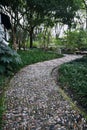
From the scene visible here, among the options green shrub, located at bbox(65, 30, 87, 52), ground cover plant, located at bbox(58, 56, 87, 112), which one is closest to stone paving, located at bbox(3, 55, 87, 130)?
ground cover plant, located at bbox(58, 56, 87, 112)

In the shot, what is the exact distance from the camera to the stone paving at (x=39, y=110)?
17.8ft

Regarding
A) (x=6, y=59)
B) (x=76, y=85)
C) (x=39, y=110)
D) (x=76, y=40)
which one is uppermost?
(x=76, y=40)

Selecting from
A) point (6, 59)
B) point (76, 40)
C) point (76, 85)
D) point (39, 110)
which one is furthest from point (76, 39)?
point (39, 110)

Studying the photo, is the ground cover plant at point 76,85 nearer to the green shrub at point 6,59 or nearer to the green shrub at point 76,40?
the green shrub at point 6,59

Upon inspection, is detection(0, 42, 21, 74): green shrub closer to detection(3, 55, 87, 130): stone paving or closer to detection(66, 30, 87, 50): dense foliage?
detection(3, 55, 87, 130): stone paving

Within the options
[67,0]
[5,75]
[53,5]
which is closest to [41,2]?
[53,5]

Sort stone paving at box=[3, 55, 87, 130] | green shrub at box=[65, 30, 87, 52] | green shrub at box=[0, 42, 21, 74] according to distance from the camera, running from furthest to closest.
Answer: green shrub at box=[65, 30, 87, 52] → green shrub at box=[0, 42, 21, 74] → stone paving at box=[3, 55, 87, 130]

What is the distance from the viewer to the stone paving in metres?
5.42

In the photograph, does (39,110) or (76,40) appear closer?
(39,110)

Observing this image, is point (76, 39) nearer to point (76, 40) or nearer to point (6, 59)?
point (76, 40)

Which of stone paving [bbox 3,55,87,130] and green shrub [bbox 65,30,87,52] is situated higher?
green shrub [bbox 65,30,87,52]

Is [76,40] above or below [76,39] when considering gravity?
below

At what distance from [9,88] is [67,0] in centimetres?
1327

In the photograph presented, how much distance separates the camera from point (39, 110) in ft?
20.7
